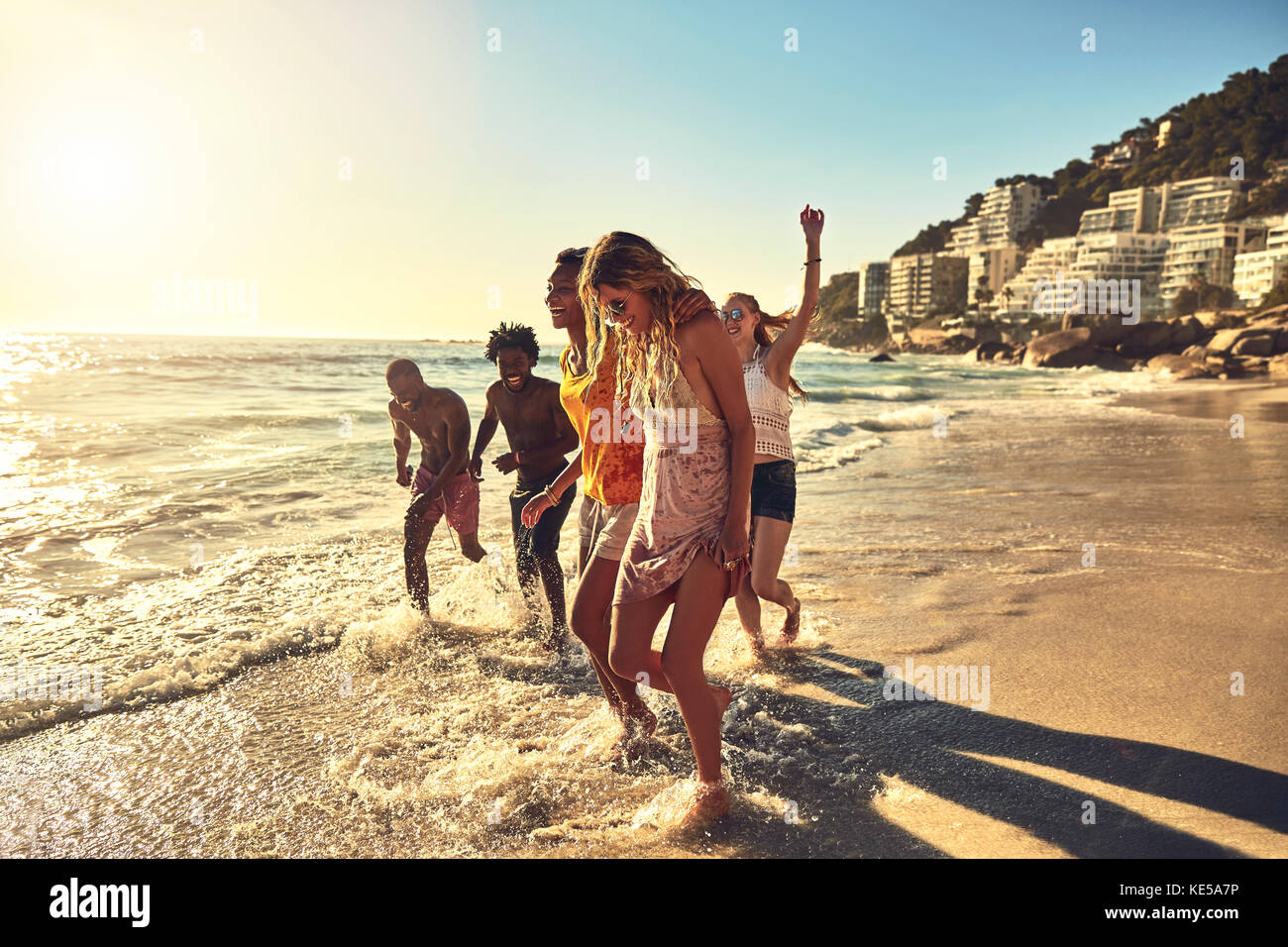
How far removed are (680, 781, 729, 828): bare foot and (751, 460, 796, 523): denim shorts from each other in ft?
5.92

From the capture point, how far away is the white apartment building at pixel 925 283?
153750 mm

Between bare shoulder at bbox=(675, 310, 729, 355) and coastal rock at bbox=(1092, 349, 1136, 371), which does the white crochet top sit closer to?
bare shoulder at bbox=(675, 310, 729, 355)

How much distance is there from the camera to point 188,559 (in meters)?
6.99

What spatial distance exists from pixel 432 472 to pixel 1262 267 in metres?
115

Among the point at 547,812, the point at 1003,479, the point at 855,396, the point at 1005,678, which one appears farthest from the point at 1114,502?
the point at 855,396

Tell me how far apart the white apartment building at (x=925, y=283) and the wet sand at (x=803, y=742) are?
151524 millimetres

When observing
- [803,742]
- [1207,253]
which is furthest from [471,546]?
[1207,253]

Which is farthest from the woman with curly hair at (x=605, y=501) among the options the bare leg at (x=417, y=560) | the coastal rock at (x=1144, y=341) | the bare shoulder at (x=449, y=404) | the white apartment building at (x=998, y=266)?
the white apartment building at (x=998, y=266)

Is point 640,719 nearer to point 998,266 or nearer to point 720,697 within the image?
point 720,697

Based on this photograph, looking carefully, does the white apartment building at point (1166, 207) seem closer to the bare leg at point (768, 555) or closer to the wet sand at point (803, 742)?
the wet sand at point (803, 742)

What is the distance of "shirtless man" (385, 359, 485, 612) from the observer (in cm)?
538

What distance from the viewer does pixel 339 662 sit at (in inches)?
187

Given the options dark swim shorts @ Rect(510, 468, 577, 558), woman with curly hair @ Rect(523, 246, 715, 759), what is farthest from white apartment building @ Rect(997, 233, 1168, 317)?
woman with curly hair @ Rect(523, 246, 715, 759)
